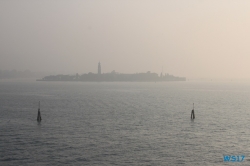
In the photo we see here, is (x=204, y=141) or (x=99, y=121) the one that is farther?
(x=99, y=121)

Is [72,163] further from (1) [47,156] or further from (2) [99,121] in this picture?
(2) [99,121]

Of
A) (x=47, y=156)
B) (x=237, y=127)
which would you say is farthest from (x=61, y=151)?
(x=237, y=127)

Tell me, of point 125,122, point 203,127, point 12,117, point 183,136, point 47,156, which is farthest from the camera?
point 12,117

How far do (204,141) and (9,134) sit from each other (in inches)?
1000

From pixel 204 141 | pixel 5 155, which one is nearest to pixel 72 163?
pixel 5 155

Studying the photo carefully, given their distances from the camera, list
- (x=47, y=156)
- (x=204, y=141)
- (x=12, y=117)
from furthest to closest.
Answer: 1. (x=12, y=117)
2. (x=204, y=141)
3. (x=47, y=156)

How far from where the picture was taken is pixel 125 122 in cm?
4950

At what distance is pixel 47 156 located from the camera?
96.4 feet

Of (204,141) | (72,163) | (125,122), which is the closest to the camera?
(72,163)

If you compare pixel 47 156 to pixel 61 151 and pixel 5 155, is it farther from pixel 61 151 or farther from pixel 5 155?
pixel 5 155

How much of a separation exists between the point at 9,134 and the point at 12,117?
630 inches

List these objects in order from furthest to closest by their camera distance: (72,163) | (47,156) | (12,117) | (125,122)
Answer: (12,117) → (125,122) → (47,156) → (72,163)

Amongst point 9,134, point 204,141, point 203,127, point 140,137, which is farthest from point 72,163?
point 203,127

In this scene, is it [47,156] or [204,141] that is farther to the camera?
[204,141]
